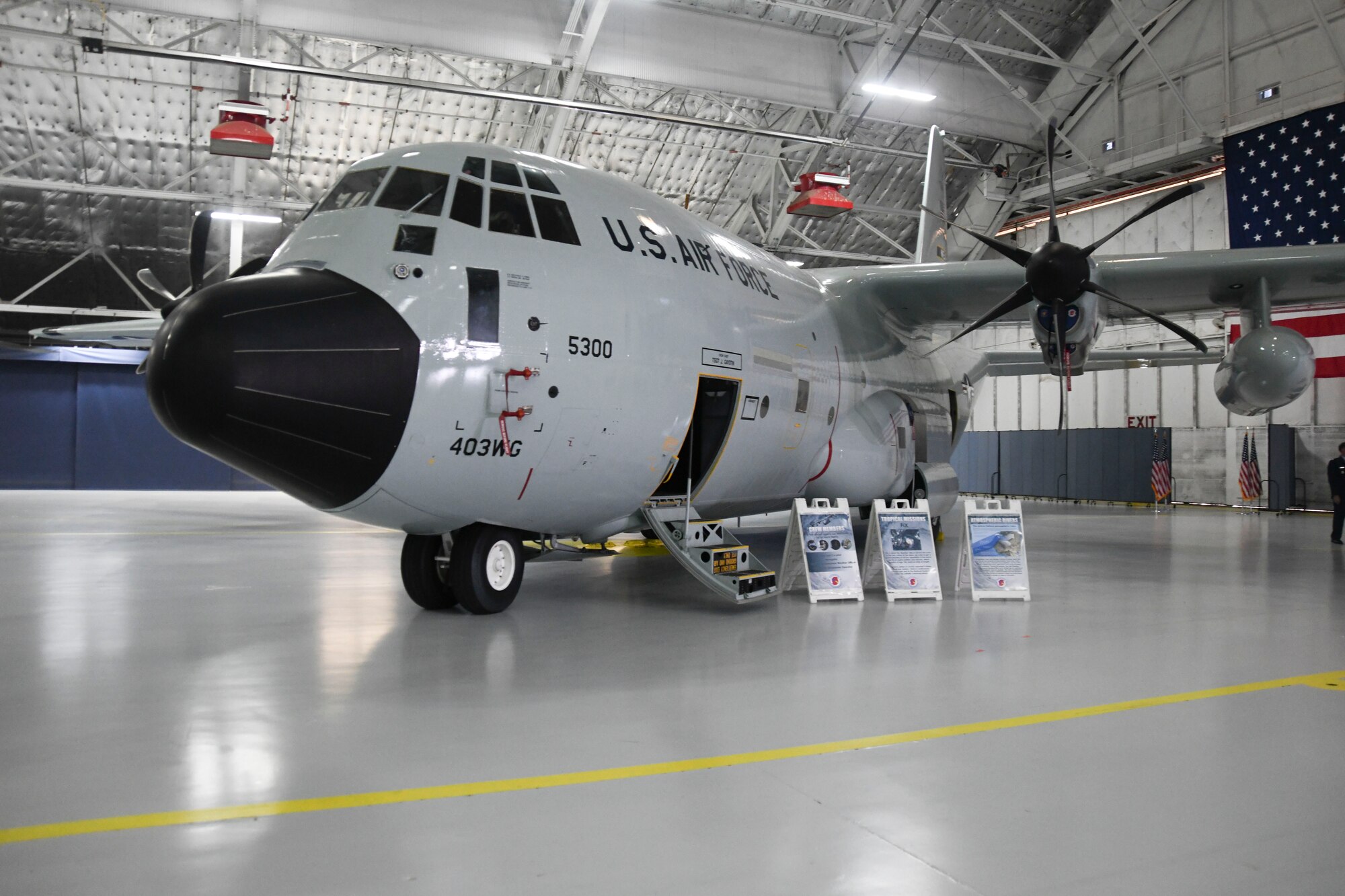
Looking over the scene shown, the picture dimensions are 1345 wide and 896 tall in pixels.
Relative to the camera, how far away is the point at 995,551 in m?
9.82

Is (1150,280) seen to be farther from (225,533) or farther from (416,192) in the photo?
(225,533)

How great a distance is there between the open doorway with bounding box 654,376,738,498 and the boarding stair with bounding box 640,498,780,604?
0.23 m

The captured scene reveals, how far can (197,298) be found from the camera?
6.64 m

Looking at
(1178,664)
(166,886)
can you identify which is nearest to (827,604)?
(1178,664)

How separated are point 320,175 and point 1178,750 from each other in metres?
25.4

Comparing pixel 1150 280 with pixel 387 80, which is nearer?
pixel 1150 280

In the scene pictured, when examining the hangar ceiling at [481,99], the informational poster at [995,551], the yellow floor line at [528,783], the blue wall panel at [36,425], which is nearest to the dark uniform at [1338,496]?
the informational poster at [995,551]

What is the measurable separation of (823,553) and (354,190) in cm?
562

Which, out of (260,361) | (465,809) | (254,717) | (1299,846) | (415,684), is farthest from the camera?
(260,361)

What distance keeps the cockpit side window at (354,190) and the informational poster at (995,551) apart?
6.41m

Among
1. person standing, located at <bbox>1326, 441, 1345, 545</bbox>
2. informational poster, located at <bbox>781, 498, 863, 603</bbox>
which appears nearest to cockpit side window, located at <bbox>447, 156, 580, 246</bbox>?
informational poster, located at <bbox>781, 498, 863, 603</bbox>

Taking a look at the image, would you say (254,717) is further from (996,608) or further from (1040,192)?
(1040,192)

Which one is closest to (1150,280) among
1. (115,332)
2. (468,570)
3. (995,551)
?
(995,551)

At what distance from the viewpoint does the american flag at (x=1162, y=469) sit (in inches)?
1099
